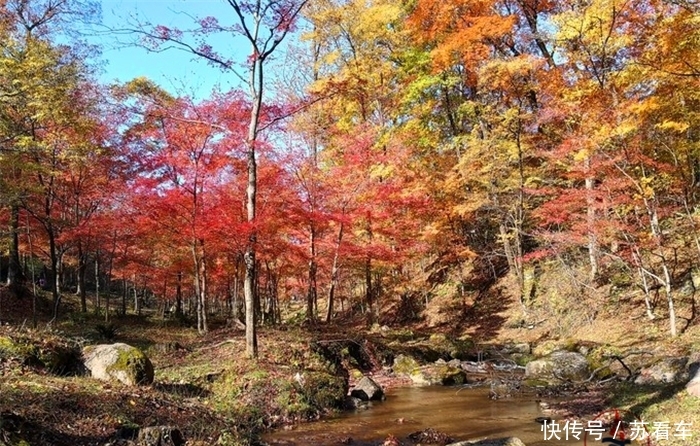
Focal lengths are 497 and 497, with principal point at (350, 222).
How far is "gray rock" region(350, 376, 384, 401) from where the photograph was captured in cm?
1172

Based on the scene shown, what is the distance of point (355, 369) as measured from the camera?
15258mm

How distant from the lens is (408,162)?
2231 cm

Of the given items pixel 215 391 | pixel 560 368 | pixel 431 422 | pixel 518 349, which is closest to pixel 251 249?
pixel 215 391

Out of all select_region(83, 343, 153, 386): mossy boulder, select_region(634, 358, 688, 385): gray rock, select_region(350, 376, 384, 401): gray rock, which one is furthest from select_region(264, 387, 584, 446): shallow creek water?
select_region(83, 343, 153, 386): mossy boulder

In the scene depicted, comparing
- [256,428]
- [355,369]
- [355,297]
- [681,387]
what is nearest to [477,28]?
[355,369]

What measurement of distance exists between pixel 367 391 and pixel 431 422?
2424 mm

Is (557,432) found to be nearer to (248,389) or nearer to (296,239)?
(248,389)

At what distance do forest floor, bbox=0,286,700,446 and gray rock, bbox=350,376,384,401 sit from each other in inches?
59.4

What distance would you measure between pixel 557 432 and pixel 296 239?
13.6m

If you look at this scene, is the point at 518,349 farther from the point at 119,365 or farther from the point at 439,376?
the point at 119,365

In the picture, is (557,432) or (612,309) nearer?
(557,432)

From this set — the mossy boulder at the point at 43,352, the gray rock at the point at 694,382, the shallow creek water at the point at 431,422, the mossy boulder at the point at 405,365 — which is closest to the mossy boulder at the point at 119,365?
the mossy boulder at the point at 43,352

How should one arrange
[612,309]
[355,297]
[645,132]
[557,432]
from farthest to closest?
[355,297]
[612,309]
[645,132]
[557,432]

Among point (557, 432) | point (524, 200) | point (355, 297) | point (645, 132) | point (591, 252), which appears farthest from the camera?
point (355, 297)
